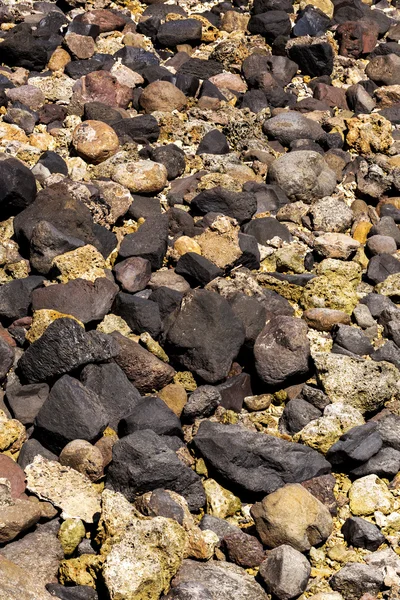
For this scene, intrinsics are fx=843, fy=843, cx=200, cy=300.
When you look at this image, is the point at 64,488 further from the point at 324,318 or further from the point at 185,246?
the point at 185,246

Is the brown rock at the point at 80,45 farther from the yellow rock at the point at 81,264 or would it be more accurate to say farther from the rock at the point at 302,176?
the yellow rock at the point at 81,264

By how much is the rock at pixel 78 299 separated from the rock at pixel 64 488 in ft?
5.63

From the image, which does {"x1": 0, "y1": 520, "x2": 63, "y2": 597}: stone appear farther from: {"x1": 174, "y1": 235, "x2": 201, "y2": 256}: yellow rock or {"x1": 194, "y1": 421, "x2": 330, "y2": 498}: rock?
{"x1": 174, "y1": 235, "x2": 201, "y2": 256}: yellow rock

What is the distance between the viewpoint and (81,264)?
8.32 meters

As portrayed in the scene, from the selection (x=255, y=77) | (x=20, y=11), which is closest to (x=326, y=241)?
(x=255, y=77)

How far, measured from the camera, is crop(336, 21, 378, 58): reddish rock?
14469 millimetres

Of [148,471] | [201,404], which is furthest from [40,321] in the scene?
[148,471]

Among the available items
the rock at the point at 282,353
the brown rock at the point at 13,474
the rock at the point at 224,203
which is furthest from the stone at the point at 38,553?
the rock at the point at 224,203

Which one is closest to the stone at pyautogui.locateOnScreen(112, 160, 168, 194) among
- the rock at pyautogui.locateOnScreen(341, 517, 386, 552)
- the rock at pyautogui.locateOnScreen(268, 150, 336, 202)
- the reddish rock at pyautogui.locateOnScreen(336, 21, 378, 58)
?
the rock at pyautogui.locateOnScreen(268, 150, 336, 202)

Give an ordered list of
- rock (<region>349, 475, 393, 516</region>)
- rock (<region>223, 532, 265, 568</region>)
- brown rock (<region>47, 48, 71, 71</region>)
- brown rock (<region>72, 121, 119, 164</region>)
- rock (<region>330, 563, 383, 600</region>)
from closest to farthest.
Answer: rock (<region>330, 563, 383, 600</region>), rock (<region>223, 532, 265, 568</region>), rock (<region>349, 475, 393, 516</region>), brown rock (<region>72, 121, 119, 164</region>), brown rock (<region>47, 48, 71, 71</region>)

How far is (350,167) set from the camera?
1139 centimetres

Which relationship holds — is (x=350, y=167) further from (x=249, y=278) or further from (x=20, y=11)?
(x=20, y=11)

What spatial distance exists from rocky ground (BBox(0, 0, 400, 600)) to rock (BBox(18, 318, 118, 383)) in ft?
0.06

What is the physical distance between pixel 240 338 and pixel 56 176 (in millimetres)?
3232
